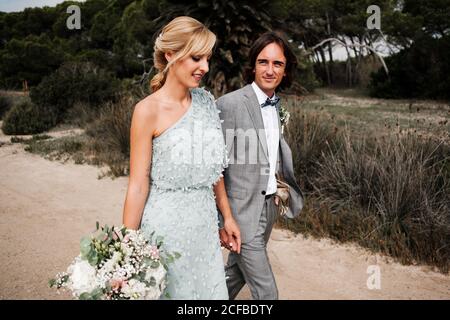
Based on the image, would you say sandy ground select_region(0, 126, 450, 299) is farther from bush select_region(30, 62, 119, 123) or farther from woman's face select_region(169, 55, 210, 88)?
bush select_region(30, 62, 119, 123)

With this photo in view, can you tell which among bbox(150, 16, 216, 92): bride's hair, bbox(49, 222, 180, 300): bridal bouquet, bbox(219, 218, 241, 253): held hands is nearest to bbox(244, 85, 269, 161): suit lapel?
bbox(219, 218, 241, 253): held hands

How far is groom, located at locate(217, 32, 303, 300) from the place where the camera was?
7.80 ft

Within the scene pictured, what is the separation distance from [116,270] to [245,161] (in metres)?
1.01

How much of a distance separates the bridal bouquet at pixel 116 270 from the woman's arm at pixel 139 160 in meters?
0.19

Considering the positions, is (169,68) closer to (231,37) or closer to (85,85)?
(231,37)

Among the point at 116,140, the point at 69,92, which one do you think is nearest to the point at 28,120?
the point at 69,92

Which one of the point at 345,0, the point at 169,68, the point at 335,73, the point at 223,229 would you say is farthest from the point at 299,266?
the point at 335,73

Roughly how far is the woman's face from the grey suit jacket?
1.56 feet

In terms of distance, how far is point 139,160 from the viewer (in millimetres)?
1917

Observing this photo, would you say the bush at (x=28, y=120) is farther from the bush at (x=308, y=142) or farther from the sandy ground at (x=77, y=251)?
the bush at (x=308, y=142)

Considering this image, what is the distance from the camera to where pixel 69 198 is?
6.06 metres

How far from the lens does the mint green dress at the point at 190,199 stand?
1.98m

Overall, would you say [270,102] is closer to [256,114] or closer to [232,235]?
[256,114]
